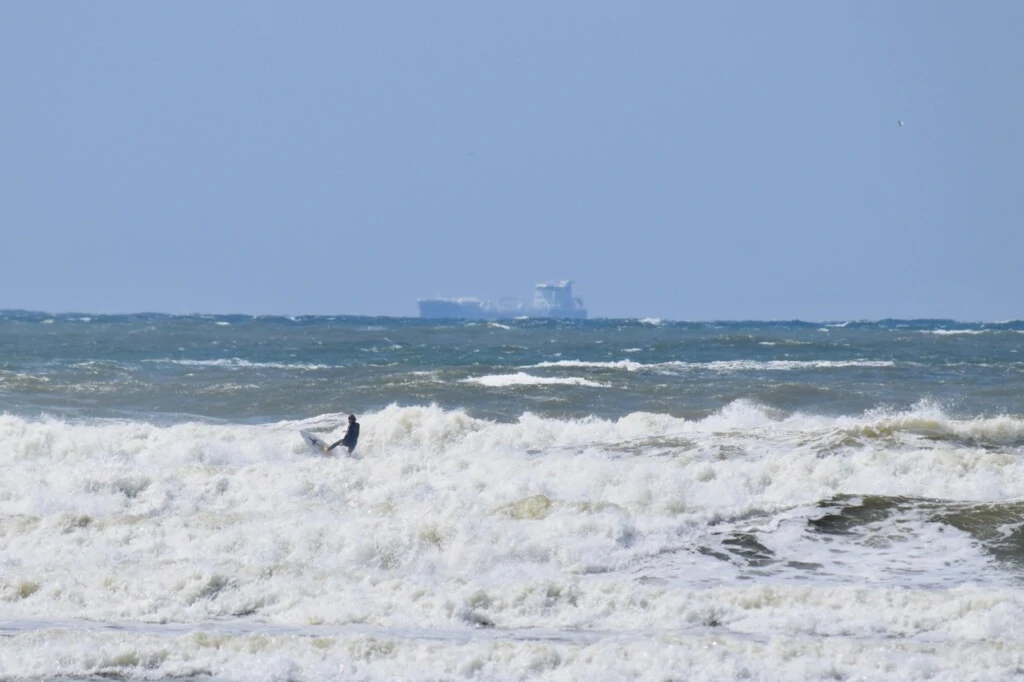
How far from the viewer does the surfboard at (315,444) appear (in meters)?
21.6

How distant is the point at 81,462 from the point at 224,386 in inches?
521

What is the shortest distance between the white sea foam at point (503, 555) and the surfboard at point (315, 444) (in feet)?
1.38

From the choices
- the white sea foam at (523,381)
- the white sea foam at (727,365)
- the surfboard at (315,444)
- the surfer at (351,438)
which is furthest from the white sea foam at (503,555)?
the white sea foam at (727,365)

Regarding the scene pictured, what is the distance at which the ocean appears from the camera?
35.2ft

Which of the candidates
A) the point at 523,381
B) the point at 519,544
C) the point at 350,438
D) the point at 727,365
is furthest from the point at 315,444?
the point at 727,365

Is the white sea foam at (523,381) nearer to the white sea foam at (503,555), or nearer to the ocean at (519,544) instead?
the ocean at (519,544)

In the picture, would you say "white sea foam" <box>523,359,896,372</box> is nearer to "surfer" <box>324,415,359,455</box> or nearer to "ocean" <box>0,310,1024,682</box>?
"ocean" <box>0,310,1024,682</box>

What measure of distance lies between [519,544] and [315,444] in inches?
319

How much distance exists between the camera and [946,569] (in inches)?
536

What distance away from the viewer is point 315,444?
21.8 m

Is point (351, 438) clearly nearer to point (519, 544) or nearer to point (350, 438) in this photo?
point (350, 438)

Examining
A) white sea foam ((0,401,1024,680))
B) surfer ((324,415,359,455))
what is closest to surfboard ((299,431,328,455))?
surfer ((324,415,359,455))

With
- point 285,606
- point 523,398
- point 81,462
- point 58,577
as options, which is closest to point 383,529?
point 285,606

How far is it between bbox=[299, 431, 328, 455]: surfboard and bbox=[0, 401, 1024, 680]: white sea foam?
42cm
